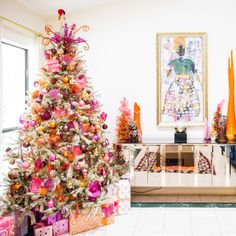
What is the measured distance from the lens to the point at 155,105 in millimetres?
5070

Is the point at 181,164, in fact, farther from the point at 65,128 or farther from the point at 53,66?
the point at 53,66

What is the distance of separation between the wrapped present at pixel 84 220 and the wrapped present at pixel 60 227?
3.0 inches

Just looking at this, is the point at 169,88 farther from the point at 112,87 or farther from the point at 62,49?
the point at 62,49

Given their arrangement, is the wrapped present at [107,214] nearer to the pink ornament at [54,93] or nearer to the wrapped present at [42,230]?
the wrapped present at [42,230]

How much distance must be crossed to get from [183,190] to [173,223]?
3.55 feet

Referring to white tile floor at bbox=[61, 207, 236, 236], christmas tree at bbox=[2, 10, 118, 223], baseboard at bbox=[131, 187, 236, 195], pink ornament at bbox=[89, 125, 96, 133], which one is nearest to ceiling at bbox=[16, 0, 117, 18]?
christmas tree at bbox=[2, 10, 118, 223]

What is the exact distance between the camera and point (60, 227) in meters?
3.81

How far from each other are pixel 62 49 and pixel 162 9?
5.73 feet

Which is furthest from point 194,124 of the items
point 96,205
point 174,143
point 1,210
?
point 1,210

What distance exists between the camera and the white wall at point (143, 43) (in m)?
4.95

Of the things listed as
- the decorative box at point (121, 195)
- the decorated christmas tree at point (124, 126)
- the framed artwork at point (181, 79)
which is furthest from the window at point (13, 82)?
the framed artwork at point (181, 79)

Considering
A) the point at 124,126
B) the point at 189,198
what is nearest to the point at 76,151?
the point at 124,126

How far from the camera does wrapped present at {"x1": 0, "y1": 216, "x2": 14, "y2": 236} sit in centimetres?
319

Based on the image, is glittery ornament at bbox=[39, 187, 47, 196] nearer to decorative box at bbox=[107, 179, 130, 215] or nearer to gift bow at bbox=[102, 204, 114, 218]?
gift bow at bbox=[102, 204, 114, 218]
